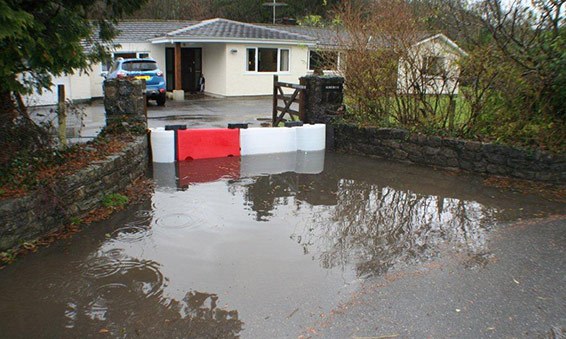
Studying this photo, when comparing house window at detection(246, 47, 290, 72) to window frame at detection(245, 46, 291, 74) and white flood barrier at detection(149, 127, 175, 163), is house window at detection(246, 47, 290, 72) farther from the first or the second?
white flood barrier at detection(149, 127, 175, 163)

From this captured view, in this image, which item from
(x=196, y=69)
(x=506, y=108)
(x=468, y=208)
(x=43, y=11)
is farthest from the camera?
(x=196, y=69)

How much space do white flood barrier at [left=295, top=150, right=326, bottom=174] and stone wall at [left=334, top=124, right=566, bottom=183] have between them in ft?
2.55

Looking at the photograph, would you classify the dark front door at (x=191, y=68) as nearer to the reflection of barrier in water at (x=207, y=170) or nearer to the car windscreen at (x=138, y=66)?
the car windscreen at (x=138, y=66)

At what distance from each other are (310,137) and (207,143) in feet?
7.60

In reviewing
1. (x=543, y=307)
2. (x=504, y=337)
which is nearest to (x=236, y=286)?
(x=504, y=337)

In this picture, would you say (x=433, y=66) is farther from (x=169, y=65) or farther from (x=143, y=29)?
(x=143, y=29)

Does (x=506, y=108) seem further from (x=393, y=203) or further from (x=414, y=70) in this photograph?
(x=393, y=203)

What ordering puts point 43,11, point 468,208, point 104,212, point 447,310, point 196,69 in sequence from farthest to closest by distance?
1. point 196,69
2. point 468,208
3. point 104,212
4. point 43,11
5. point 447,310

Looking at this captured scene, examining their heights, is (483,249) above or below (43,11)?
below

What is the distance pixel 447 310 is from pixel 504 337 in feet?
1.67

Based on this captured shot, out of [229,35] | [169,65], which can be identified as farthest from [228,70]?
[169,65]

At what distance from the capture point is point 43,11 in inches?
234

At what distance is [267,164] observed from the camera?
983 centimetres

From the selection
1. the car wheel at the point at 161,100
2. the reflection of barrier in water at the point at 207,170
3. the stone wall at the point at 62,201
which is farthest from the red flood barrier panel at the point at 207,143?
the car wheel at the point at 161,100
